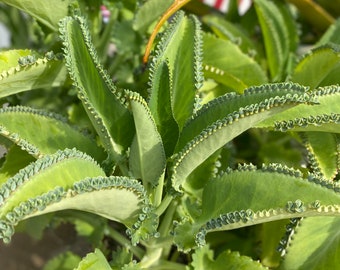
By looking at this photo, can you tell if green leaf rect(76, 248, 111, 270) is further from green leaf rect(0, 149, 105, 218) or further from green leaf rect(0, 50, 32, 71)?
green leaf rect(0, 50, 32, 71)

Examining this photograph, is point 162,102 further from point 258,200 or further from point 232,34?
point 232,34

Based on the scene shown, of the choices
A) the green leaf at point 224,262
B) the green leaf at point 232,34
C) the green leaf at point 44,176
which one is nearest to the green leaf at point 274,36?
the green leaf at point 232,34

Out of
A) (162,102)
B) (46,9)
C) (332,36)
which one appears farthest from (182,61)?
(332,36)

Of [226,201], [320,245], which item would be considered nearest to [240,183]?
[226,201]

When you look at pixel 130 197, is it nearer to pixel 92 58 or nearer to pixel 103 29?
pixel 92 58

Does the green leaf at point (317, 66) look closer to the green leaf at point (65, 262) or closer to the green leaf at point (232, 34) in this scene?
the green leaf at point (232, 34)

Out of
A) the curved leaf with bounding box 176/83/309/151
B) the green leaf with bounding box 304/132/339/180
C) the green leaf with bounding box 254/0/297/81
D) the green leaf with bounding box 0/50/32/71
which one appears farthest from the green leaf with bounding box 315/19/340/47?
the green leaf with bounding box 0/50/32/71
